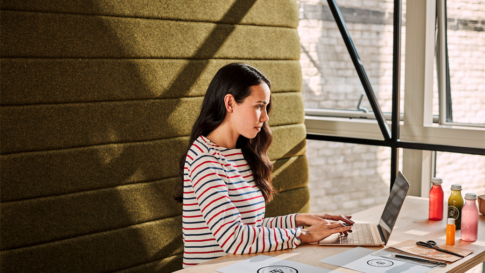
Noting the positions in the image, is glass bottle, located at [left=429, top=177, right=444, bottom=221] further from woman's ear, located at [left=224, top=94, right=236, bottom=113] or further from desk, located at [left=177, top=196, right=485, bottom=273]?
woman's ear, located at [left=224, top=94, right=236, bottom=113]

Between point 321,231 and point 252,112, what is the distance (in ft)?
1.90

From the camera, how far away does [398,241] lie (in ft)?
6.37

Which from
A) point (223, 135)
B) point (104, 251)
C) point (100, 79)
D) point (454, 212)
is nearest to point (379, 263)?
point (454, 212)

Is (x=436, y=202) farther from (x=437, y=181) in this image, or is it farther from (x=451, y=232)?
(x=451, y=232)

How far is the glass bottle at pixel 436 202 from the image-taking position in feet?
7.32

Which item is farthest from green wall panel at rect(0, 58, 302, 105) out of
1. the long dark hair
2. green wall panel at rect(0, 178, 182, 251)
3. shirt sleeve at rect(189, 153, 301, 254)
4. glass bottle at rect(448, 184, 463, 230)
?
glass bottle at rect(448, 184, 463, 230)

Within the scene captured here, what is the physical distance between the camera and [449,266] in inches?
65.4

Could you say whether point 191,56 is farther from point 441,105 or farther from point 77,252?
point 441,105

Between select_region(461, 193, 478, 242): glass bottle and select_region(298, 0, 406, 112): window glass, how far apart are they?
6.41 feet

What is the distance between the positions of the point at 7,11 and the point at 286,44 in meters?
1.90

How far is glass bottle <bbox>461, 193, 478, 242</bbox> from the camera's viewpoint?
192 cm

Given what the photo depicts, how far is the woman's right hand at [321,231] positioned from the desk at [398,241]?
3 cm

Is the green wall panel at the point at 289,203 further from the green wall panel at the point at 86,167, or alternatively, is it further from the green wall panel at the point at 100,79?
the green wall panel at the point at 100,79

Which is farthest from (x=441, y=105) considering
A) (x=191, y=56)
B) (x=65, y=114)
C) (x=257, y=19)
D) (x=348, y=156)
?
(x=65, y=114)
